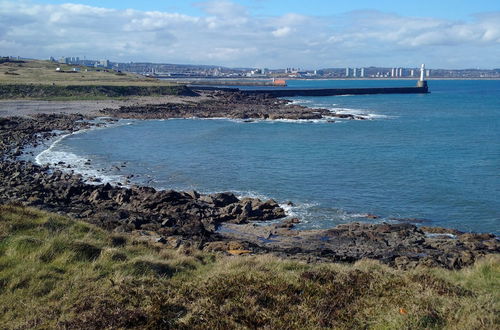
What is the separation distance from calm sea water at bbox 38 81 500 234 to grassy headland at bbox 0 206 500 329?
448 inches

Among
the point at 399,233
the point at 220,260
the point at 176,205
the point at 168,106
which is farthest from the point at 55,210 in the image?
the point at 168,106

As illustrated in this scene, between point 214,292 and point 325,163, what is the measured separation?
28093 mm

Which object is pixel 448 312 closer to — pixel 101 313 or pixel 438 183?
pixel 101 313

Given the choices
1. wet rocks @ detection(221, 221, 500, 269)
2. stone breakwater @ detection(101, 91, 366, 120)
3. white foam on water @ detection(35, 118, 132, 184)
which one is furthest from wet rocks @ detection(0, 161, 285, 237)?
stone breakwater @ detection(101, 91, 366, 120)

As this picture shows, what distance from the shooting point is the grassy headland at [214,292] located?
7039 millimetres

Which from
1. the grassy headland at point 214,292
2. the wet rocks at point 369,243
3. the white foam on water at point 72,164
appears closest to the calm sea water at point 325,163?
the white foam on water at point 72,164

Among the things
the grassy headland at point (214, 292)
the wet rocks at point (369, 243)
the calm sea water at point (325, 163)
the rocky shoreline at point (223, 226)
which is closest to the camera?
the grassy headland at point (214, 292)

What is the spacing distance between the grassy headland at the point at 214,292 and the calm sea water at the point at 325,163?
11374 mm

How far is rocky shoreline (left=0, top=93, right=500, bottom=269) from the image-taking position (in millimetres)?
16656

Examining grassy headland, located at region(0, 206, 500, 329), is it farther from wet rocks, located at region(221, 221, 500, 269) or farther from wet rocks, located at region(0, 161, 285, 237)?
wet rocks, located at region(0, 161, 285, 237)

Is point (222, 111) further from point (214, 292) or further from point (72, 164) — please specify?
point (214, 292)

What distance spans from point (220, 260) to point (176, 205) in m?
11.0

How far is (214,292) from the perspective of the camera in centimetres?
816

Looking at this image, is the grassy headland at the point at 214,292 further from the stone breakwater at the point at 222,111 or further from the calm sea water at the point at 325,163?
the stone breakwater at the point at 222,111
